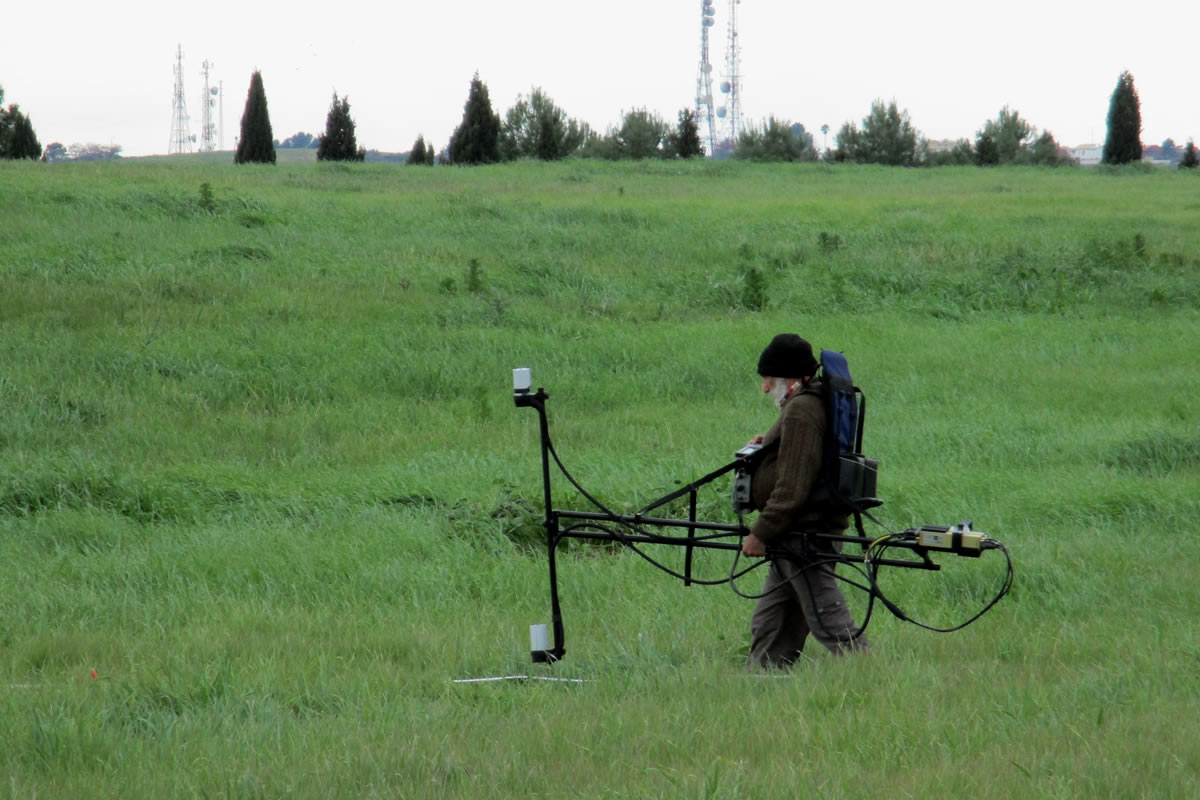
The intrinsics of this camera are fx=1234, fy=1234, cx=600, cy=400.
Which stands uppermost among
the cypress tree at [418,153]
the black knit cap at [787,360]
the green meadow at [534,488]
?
the cypress tree at [418,153]

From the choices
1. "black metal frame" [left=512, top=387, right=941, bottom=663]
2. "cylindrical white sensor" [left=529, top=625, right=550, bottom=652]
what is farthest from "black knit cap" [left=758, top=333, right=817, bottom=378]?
"cylindrical white sensor" [left=529, top=625, right=550, bottom=652]

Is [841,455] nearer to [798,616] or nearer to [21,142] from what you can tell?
[798,616]

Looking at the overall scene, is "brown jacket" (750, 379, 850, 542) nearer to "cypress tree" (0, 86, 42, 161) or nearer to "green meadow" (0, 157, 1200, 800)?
"green meadow" (0, 157, 1200, 800)

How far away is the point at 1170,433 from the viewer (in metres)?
11.1

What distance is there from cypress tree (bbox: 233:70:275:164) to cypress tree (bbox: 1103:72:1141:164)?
3170 cm

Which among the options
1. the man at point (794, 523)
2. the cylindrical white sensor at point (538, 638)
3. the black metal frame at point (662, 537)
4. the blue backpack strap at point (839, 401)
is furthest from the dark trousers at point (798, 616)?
the cylindrical white sensor at point (538, 638)

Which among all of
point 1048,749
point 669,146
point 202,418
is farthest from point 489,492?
point 669,146

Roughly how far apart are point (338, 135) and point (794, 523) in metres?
41.4

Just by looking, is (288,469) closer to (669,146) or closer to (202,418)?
(202,418)

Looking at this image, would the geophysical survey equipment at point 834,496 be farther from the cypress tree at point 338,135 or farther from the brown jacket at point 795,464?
the cypress tree at point 338,135

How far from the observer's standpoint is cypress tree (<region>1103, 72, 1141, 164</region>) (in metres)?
47.7

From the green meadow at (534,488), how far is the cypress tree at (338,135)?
64.3 ft

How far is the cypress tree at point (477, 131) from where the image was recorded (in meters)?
42.6

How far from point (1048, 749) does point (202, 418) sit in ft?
33.0
